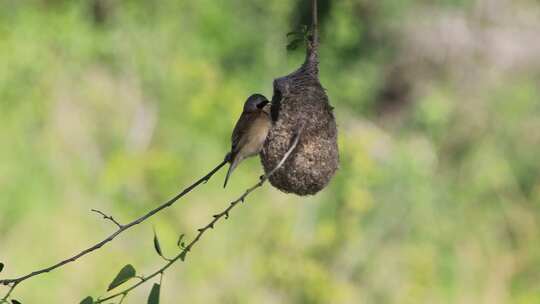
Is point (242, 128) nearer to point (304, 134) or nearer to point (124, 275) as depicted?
point (304, 134)

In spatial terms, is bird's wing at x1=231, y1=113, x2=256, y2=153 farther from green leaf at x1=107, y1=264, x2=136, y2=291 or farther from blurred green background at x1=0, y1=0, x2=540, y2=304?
blurred green background at x1=0, y1=0, x2=540, y2=304

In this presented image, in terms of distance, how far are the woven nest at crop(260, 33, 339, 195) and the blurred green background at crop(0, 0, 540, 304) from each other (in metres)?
4.37

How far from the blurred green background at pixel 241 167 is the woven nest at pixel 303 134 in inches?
172

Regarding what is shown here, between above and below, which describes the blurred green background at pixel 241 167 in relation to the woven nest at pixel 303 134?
above

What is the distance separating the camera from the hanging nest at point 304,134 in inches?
130

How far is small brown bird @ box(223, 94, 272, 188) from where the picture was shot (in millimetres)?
3383

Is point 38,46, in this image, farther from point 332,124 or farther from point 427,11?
point 332,124

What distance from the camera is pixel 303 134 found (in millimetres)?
3342

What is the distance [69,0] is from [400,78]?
15.3 ft

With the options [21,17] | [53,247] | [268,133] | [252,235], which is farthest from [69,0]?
[268,133]

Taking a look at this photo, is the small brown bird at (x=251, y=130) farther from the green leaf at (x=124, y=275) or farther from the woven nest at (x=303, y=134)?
the green leaf at (x=124, y=275)

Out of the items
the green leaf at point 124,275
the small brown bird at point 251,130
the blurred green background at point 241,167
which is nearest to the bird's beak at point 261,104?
the small brown bird at point 251,130

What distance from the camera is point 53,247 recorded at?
8.46 meters

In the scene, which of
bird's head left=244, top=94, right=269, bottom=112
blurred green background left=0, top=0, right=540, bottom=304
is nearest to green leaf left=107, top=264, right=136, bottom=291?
bird's head left=244, top=94, right=269, bottom=112
